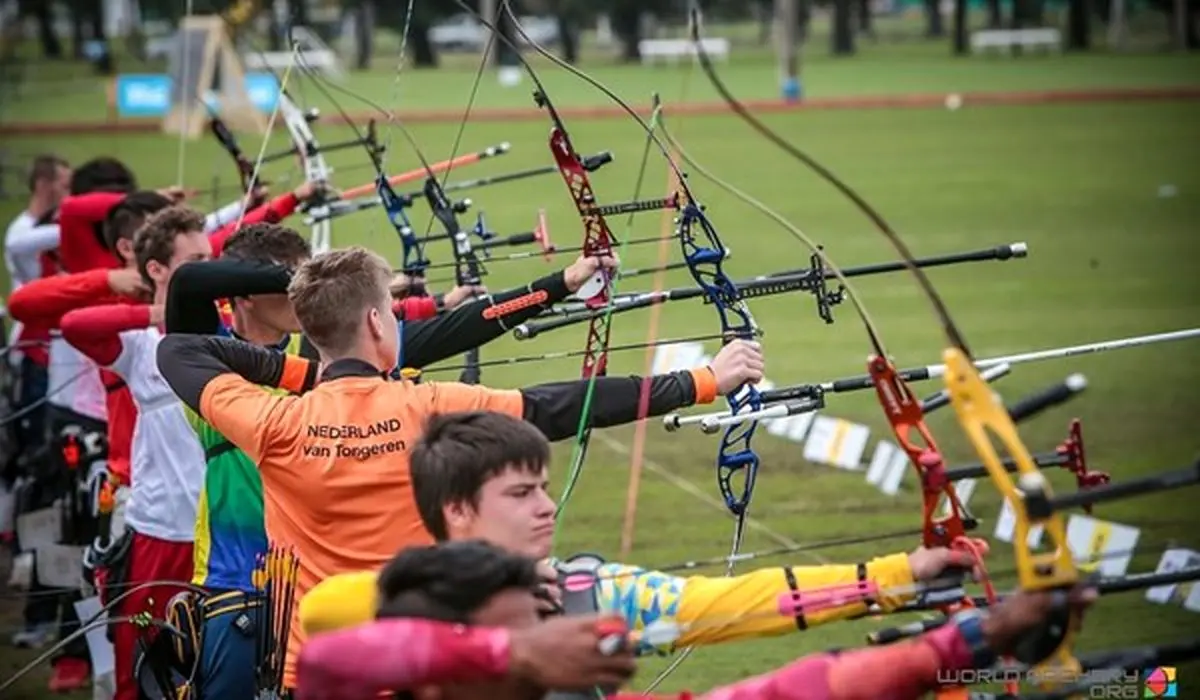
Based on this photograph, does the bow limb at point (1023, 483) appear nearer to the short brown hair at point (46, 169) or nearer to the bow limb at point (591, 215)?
the bow limb at point (591, 215)

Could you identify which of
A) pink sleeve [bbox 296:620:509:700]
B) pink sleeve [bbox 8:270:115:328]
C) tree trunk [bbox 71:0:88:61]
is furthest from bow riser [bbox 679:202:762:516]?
tree trunk [bbox 71:0:88:61]

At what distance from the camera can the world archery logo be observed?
21.9 feet

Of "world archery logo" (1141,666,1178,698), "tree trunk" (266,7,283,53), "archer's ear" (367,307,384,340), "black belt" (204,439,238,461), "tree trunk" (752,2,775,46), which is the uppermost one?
"archer's ear" (367,307,384,340)

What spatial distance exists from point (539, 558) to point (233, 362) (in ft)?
6.01

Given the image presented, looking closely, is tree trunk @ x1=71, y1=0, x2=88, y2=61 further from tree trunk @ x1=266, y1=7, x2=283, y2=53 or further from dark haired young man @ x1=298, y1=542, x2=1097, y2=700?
dark haired young man @ x1=298, y1=542, x2=1097, y2=700

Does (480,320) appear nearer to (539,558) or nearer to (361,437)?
(361,437)

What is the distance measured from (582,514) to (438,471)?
739cm

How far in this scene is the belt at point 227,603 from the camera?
6.22 metres

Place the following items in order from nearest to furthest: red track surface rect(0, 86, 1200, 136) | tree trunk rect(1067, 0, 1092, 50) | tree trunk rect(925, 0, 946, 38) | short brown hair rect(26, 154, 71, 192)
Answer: short brown hair rect(26, 154, 71, 192) → red track surface rect(0, 86, 1200, 136) → tree trunk rect(1067, 0, 1092, 50) → tree trunk rect(925, 0, 946, 38)

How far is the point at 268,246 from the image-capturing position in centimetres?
661

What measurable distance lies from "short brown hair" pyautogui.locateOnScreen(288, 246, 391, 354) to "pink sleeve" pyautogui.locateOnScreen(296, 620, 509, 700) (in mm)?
1703

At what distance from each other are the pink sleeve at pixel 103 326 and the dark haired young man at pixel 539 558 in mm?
3242

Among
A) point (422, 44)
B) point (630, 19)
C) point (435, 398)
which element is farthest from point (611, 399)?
point (630, 19)

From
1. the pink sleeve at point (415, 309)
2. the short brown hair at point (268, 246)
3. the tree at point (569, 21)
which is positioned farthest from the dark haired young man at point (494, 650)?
the tree at point (569, 21)
